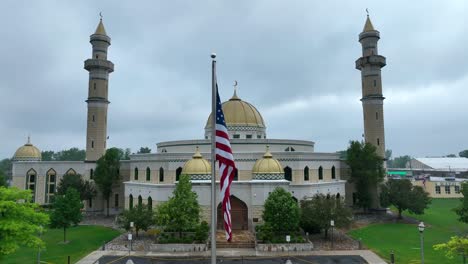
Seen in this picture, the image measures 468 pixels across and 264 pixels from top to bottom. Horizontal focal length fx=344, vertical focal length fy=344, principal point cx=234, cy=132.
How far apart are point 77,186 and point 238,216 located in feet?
77.7

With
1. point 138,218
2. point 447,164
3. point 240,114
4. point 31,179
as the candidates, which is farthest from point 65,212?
point 447,164

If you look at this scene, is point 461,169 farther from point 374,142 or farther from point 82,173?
point 82,173

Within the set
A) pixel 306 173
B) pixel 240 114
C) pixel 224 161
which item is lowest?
pixel 306 173

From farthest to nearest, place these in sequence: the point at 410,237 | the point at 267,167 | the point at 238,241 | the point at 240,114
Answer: the point at 240,114 < the point at 267,167 < the point at 410,237 < the point at 238,241

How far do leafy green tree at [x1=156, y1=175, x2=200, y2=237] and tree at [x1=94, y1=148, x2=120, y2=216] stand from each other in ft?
59.4

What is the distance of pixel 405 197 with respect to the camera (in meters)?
39.5

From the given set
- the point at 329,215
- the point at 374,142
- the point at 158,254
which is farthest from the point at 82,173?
the point at 374,142

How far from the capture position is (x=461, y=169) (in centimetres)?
9319

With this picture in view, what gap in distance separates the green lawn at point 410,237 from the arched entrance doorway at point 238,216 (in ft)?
35.7

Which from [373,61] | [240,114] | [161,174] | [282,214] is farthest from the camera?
[373,61]

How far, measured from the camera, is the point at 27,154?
166ft

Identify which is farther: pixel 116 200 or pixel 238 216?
pixel 116 200

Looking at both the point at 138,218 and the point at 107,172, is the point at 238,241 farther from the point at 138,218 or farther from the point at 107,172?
the point at 107,172

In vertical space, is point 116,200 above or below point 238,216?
above
